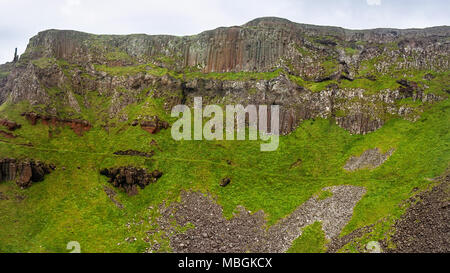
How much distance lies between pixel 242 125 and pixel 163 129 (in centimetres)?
2095

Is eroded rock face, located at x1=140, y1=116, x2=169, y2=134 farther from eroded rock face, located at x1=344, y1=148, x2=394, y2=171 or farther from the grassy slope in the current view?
eroded rock face, located at x1=344, y1=148, x2=394, y2=171

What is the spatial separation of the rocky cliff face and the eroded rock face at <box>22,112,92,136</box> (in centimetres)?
294

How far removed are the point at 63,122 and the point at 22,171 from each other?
19.5 meters

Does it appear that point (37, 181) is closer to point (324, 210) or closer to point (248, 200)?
point (248, 200)

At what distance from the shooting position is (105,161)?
72.1 m

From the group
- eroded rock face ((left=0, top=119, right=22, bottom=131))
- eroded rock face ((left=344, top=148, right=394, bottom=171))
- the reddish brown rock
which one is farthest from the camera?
eroded rock face ((left=0, top=119, right=22, bottom=131))

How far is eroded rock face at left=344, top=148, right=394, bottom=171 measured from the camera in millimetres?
67088

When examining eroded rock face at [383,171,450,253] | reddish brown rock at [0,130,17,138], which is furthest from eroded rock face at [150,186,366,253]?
reddish brown rock at [0,130,17,138]

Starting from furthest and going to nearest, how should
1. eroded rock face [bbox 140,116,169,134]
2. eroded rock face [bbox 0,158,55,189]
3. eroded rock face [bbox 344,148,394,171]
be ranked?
eroded rock face [bbox 140,116,169,134], eroded rock face [bbox 344,148,394,171], eroded rock face [bbox 0,158,55,189]

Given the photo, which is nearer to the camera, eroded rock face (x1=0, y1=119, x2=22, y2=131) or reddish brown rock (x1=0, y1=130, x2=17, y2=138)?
reddish brown rock (x1=0, y1=130, x2=17, y2=138)

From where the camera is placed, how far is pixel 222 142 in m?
80.4

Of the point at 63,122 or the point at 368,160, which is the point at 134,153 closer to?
the point at 63,122

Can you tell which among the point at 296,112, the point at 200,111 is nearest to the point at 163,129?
the point at 200,111

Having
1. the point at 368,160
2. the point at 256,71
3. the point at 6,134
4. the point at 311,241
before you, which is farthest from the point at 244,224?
the point at 6,134
